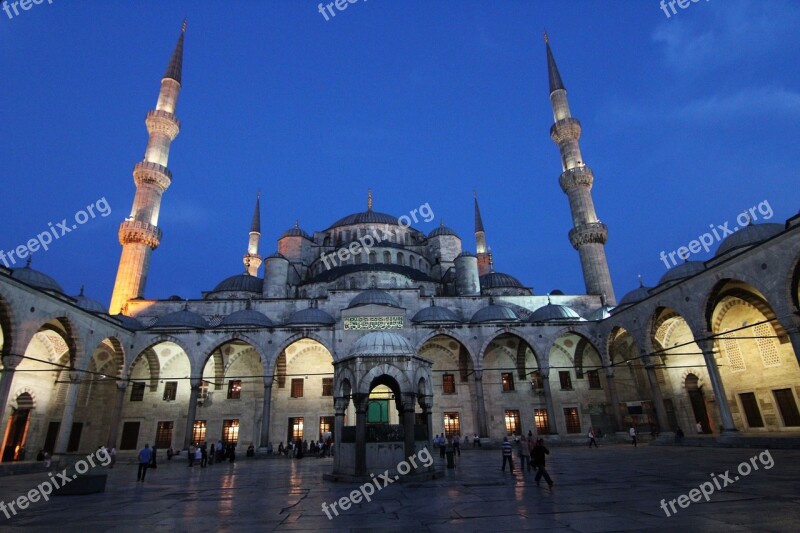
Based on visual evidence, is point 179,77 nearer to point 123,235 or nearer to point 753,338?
point 123,235

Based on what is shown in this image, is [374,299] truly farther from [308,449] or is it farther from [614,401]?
[614,401]

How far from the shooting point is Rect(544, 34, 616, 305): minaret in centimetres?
2819

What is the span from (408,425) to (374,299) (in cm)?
1374

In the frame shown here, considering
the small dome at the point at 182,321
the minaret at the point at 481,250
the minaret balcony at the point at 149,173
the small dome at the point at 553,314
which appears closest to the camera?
the small dome at the point at 182,321

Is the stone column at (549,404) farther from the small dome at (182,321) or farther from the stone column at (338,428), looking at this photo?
the small dome at (182,321)

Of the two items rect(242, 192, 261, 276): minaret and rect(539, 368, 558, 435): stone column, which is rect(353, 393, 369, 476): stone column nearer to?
rect(539, 368, 558, 435): stone column

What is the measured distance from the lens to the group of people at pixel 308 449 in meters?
18.6

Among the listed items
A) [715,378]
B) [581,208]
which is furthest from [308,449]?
[581,208]

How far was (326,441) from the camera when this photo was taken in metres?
19.8

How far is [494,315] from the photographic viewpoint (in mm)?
23109

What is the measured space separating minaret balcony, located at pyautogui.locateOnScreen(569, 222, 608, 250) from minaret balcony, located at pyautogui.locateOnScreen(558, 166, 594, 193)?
129 inches

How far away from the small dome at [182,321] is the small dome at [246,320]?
1154 millimetres

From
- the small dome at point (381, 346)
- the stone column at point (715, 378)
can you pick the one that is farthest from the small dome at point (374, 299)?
the stone column at point (715, 378)

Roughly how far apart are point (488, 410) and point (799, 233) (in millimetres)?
15877
